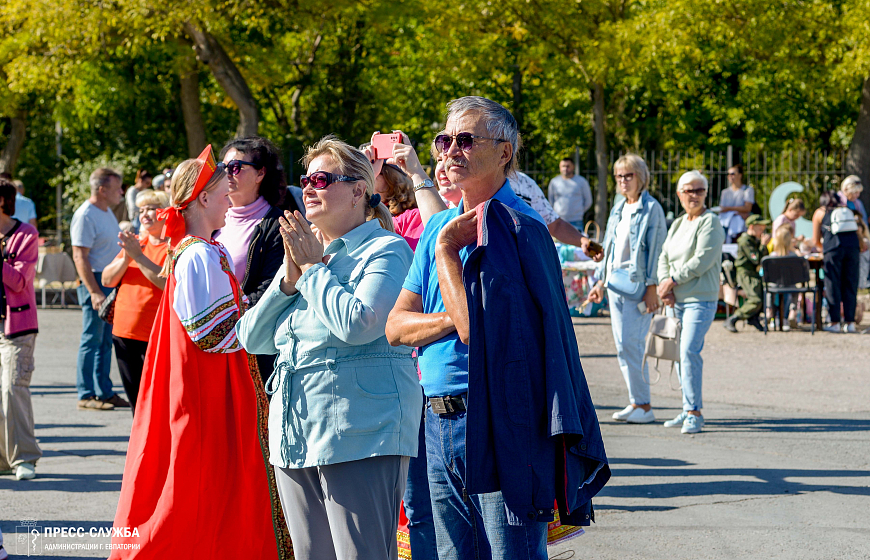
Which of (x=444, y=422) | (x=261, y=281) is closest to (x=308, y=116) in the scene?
(x=261, y=281)

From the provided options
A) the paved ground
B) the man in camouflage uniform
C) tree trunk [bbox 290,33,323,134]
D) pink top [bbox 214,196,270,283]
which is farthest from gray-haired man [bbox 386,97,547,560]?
tree trunk [bbox 290,33,323,134]

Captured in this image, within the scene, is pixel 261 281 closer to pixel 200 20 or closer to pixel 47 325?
pixel 47 325

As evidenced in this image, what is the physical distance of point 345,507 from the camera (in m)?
3.23

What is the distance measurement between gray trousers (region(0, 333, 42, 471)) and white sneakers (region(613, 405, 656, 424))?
4442mm

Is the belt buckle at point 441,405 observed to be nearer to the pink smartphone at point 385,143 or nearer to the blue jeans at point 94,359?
the pink smartphone at point 385,143

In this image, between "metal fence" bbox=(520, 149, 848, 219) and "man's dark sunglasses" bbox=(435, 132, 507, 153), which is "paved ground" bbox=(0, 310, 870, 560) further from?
"metal fence" bbox=(520, 149, 848, 219)

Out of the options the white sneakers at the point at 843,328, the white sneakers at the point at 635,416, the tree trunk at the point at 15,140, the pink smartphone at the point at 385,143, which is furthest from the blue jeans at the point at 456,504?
the tree trunk at the point at 15,140

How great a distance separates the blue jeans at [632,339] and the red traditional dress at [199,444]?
446 centimetres

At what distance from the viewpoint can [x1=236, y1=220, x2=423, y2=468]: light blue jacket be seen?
3.20 metres

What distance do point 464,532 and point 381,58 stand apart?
23.9m

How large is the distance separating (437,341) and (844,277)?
469 inches

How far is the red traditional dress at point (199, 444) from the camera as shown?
3990mm

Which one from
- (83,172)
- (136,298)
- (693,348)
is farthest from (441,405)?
(83,172)

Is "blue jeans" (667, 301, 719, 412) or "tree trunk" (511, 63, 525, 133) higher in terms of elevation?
"tree trunk" (511, 63, 525, 133)
